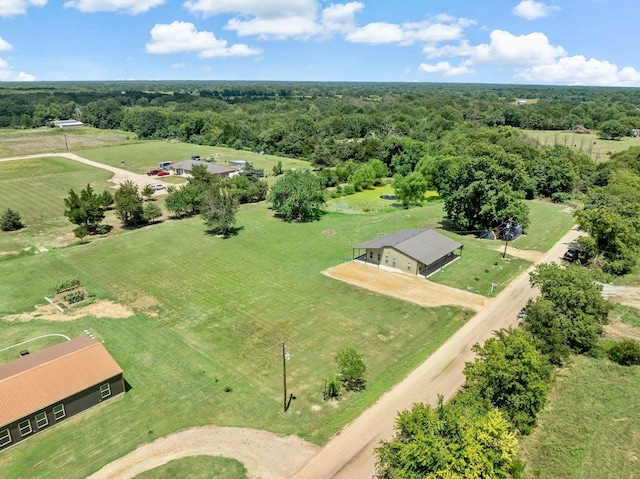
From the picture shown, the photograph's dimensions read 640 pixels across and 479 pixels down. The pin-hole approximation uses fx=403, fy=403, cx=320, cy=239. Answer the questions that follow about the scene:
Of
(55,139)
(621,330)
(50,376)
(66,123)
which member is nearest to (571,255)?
(621,330)

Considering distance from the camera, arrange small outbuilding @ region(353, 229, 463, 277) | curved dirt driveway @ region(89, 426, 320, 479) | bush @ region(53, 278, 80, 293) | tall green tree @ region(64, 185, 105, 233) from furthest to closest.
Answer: tall green tree @ region(64, 185, 105, 233) < small outbuilding @ region(353, 229, 463, 277) < bush @ region(53, 278, 80, 293) < curved dirt driveway @ region(89, 426, 320, 479)

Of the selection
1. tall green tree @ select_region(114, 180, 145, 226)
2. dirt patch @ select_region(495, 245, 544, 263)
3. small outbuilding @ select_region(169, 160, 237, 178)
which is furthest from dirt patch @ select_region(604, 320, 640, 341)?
small outbuilding @ select_region(169, 160, 237, 178)

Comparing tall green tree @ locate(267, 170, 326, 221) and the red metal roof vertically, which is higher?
tall green tree @ locate(267, 170, 326, 221)

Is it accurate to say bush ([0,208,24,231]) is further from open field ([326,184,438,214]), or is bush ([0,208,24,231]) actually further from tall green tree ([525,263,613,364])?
tall green tree ([525,263,613,364])

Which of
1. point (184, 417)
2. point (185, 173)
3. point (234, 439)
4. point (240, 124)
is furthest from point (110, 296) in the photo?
point (240, 124)

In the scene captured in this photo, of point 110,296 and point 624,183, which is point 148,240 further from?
point 624,183

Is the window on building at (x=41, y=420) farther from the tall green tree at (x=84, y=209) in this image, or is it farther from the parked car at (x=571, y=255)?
the parked car at (x=571, y=255)

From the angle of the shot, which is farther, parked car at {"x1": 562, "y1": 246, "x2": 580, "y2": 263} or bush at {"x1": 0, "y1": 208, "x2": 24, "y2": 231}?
bush at {"x1": 0, "y1": 208, "x2": 24, "y2": 231}
